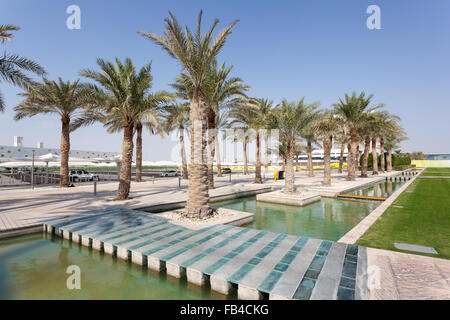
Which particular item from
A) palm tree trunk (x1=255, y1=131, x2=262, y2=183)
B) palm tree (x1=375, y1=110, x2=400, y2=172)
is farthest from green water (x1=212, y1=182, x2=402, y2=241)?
palm tree (x1=375, y1=110, x2=400, y2=172)

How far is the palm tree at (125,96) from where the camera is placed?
12.2 meters

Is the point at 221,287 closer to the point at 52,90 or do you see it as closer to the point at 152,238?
the point at 152,238

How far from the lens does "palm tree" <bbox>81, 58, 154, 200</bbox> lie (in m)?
A: 12.2

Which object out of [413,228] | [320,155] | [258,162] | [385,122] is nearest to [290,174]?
[413,228]

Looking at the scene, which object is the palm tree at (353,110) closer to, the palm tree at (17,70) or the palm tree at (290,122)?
the palm tree at (290,122)

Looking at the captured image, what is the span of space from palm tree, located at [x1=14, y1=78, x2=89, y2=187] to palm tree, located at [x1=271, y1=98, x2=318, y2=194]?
15.0m

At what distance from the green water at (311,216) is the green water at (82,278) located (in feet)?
15.8

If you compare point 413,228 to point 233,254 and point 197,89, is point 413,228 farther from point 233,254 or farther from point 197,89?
point 197,89

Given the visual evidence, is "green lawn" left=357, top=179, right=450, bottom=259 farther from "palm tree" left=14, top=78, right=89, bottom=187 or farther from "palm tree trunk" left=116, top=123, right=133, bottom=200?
"palm tree" left=14, top=78, right=89, bottom=187

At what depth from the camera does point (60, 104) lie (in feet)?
58.1

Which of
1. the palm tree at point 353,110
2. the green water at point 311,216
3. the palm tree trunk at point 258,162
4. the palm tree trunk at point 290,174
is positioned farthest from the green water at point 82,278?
the palm tree at point 353,110
